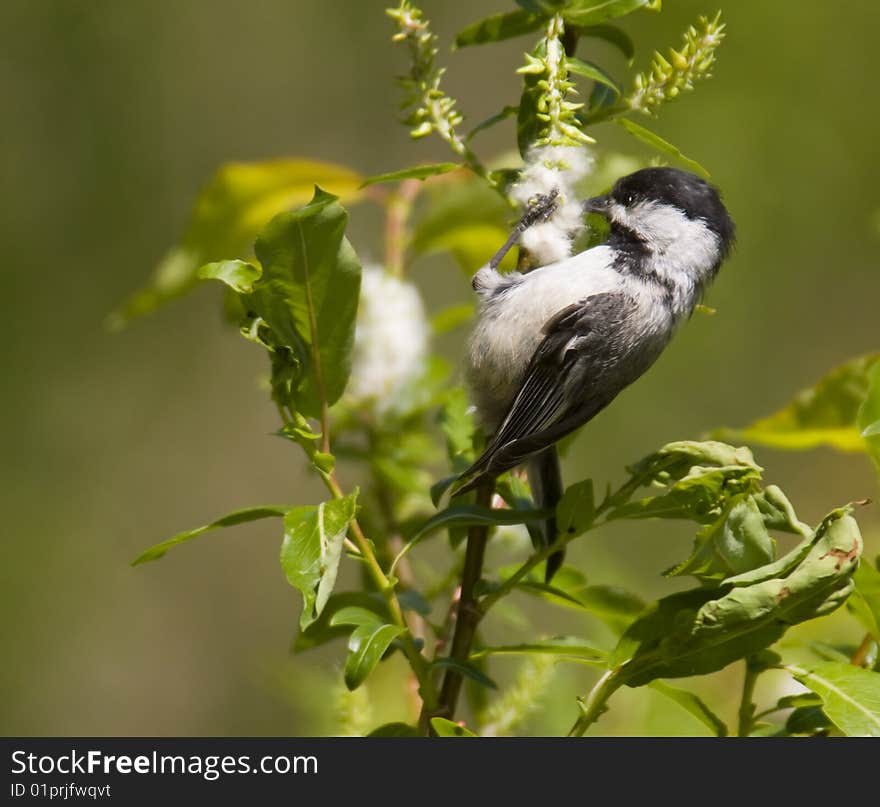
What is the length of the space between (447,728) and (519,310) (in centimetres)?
81

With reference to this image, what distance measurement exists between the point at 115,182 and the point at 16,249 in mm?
587

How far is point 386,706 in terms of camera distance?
78.5 inches

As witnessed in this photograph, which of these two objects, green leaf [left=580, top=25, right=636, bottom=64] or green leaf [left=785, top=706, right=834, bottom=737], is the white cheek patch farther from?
green leaf [left=785, top=706, right=834, bottom=737]

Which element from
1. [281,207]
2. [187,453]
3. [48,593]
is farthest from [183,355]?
[281,207]

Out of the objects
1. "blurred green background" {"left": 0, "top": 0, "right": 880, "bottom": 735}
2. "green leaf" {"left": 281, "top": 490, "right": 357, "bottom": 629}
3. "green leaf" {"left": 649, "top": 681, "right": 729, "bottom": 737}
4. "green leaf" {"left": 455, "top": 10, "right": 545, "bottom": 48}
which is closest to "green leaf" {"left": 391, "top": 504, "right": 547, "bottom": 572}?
"green leaf" {"left": 281, "top": 490, "right": 357, "bottom": 629}

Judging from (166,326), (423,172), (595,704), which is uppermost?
(423,172)

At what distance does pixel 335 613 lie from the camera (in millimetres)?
1383

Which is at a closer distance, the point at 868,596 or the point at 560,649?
the point at 868,596

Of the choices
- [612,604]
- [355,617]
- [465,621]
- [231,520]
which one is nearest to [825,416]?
[612,604]

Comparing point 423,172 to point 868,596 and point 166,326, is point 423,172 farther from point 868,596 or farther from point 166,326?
point 166,326

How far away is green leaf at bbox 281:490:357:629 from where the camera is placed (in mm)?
1187

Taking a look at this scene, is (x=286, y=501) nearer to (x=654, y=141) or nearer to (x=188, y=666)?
(x=188, y=666)

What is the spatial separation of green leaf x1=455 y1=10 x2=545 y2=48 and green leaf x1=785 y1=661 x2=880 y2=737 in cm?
86

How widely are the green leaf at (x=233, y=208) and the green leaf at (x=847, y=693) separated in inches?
46.5
